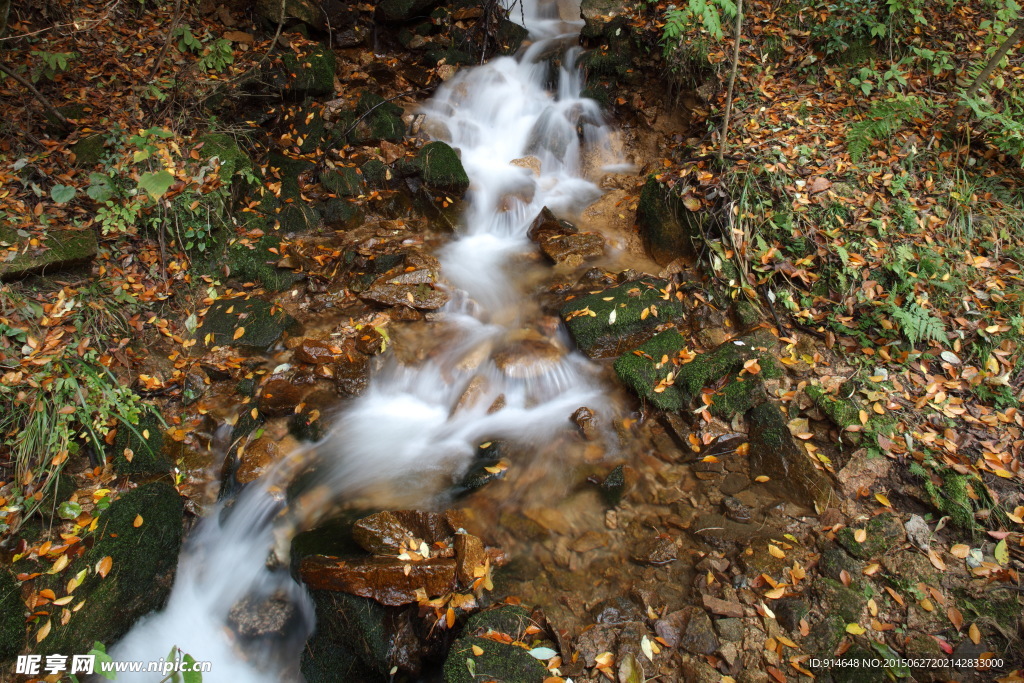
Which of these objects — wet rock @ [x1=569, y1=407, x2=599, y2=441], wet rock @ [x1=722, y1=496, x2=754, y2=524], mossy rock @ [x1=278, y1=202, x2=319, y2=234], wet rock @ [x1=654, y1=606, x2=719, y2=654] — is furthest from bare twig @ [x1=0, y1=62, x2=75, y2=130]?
wet rock @ [x1=722, y1=496, x2=754, y2=524]

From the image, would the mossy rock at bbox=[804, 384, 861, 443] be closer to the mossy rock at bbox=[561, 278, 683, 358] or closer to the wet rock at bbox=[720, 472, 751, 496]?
the wet rock at bbox=[720, 472, 751, 496]

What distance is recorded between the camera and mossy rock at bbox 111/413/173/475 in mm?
4172

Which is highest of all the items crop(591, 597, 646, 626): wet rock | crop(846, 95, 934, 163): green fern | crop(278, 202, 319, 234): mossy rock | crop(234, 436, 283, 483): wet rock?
crop(846, 95, 934, 163): green fern

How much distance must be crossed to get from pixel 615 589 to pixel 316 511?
96.2 inches

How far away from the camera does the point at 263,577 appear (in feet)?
12.5

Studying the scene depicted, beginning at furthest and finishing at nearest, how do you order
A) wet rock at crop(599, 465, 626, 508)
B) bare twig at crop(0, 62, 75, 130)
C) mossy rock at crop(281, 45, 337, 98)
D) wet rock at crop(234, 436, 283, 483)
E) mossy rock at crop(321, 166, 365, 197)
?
mossy rock at crop(281, 45, 337, 98) → mossy rock at crop(321, 166, 365, 197) → bare twig at crop(0, 62, 75, 130) → wet rock at crop(234, 436, 283, 483) → wet rock at crop(599, 465, 626, 508)

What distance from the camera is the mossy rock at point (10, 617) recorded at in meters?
3.04

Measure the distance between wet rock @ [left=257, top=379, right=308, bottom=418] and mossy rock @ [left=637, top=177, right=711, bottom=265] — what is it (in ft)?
14.3

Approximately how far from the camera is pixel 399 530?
3633 mm

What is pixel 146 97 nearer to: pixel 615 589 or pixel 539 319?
pixel 539 319

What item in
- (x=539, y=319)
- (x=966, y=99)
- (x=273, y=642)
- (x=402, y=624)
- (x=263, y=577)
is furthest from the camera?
(x=539, y=319)

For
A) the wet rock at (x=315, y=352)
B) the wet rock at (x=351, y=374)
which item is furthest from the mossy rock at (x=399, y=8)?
the wet rock at (x=351, y=374)

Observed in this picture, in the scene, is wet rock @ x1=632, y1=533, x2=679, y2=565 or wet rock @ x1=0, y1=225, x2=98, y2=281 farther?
wet rock @ x1=0, y1=225, x2=98, y2=281

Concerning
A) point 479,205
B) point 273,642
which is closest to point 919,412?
point 273,642
